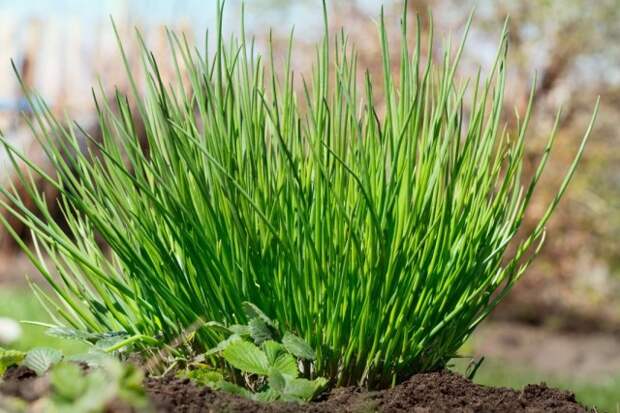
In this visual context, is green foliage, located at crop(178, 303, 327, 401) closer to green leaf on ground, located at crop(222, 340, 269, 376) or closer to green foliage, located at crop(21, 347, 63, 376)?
green leaf on ground, located at crop(222, 340, 269, 376)

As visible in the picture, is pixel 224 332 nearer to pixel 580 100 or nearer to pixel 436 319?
pixel 436 319

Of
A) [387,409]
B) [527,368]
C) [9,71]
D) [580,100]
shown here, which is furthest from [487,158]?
[9,71]

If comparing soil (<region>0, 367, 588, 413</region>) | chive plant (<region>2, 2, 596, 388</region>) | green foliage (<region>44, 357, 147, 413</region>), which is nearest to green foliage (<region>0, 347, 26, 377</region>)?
soil (<region>0, 367, 588, 413</region>)

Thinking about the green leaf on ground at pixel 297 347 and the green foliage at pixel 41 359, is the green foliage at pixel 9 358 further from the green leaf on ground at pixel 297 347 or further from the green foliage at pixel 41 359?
the green leaf on ground at pixel 297 347

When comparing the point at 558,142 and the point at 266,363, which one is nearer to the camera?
the point at 266,363

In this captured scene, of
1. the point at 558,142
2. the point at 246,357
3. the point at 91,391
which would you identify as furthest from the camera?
the point at 558,142

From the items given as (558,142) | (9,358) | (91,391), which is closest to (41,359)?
(9,358)

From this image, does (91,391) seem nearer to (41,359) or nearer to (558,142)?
(41,359)
